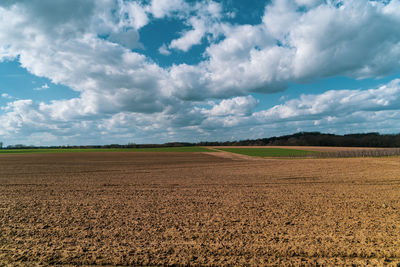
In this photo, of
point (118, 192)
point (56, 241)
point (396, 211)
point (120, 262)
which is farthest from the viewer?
point (118, 192)

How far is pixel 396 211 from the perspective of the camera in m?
9.03

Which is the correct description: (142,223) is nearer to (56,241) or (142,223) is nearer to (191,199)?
(56,241)

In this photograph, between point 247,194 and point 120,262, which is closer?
point 120,262

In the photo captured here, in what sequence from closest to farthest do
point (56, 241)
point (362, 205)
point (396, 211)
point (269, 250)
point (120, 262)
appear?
1. point (120, 262)
2. point (269, 250)
3. point (56, 241)
4. point (396, 211)
5. point (362, 205)

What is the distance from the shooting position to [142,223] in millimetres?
7848

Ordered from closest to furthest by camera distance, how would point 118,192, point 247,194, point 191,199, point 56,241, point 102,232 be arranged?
1. point 56,241
2. point 102,232
3. point 191,199
4. point 247,194
5. point 118,192

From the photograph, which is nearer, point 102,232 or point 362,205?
point 102,232

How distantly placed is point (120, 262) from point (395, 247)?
732 centimetres

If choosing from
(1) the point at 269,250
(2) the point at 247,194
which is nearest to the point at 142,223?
(1) the point at 269,250

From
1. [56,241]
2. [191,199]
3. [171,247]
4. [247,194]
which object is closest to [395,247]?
[171,247]

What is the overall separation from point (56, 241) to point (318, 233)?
8082mm

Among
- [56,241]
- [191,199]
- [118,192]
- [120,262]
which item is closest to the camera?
[120,262]

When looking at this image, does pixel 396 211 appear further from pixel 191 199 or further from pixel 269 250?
pixel 191 199

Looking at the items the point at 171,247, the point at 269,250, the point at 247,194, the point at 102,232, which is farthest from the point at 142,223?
the point at 247,194
